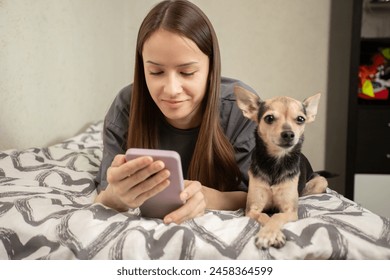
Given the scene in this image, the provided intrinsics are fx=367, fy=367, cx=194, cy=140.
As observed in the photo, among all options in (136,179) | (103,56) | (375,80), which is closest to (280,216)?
(136,179)

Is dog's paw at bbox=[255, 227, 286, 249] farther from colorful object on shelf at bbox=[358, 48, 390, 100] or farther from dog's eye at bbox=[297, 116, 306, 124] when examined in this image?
colorful object on shelf at bbox=[358, 48, 390, 100]

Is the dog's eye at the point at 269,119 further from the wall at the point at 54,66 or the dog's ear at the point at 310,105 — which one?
the wall at the point at 54,66

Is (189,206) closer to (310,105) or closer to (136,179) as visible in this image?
(136,179)

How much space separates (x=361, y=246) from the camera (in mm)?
714

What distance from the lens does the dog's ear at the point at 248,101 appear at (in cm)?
88

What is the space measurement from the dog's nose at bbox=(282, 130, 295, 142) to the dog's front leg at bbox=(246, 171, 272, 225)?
0.14m

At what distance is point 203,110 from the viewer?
1198 millimetres

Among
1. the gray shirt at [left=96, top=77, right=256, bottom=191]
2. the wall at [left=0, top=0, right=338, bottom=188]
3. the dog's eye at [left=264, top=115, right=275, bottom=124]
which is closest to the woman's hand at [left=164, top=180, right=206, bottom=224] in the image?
the dog's eye at [left=264, top=115, right=275, bottom=124]

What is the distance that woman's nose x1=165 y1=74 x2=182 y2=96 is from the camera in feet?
3.12

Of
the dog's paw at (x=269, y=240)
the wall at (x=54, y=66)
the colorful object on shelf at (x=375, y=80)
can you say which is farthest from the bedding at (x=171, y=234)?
the colorful object on shelf at (x=375, y=80)

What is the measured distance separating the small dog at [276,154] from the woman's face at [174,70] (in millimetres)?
160
